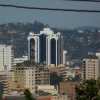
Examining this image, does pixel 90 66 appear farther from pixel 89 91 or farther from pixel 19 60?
pixel 89 91

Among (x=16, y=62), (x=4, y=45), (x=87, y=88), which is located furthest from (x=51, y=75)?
(x=87, y=88)

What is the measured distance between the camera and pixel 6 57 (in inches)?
1268

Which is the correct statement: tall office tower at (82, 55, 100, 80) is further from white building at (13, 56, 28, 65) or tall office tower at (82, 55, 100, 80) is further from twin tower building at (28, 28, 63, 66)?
twin tower building at (28, 28, 63, 66)

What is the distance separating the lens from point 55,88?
88.3 feet

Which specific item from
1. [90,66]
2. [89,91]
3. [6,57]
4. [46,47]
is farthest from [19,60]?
[89,91]

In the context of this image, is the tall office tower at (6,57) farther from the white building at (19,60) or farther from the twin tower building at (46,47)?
the twin tower building at (46,47)

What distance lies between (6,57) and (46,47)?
3.66 metres

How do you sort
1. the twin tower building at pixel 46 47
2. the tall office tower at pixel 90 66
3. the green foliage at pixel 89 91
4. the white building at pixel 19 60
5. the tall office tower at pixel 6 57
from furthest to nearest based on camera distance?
1. the twin tower building at pixel 46 47
2. the white building at pixel 19 60
3. the tall office tower at pixel 6 57
4. the tall office tower at pixel 90 66
5. the green foliage at pixel 89 91

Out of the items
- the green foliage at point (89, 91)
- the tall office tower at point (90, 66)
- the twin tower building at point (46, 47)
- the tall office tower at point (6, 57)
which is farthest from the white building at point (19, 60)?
the green foliage at point (89, 91)

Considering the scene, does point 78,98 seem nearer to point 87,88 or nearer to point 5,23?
point 87,88

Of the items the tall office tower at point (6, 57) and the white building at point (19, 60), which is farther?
the white building at point (19, 60)

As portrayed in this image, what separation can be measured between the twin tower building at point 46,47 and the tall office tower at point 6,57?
158cm

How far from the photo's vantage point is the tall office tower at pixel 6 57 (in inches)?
1219

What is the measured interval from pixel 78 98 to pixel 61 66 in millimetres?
28652
